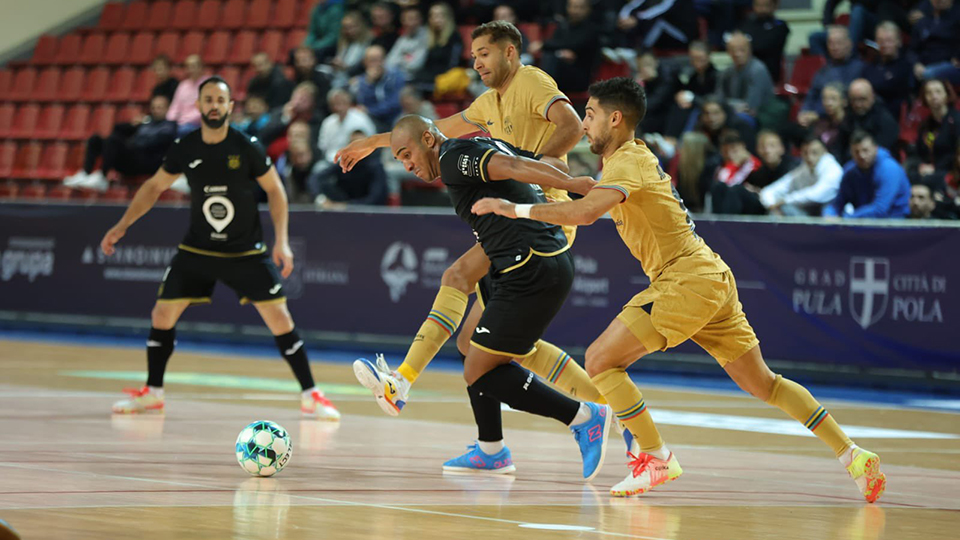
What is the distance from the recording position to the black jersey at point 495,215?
22.8 feet

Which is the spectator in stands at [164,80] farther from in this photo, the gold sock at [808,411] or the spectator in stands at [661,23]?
the gold sock at [808,411]

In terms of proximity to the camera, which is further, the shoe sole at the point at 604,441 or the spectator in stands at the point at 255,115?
the spectator in stands at the point at 255,115

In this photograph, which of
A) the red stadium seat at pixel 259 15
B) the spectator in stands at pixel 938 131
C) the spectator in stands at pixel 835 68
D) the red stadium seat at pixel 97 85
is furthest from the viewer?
the red stadium seat at pixel 97 85

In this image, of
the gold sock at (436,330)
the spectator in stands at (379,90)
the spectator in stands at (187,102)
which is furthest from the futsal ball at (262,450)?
the spectator in stands at (187,102)

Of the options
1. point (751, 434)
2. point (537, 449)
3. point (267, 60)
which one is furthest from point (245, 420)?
point (267, 60)

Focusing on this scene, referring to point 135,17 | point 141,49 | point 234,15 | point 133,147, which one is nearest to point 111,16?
point 135,17

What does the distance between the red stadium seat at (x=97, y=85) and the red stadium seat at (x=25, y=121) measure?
0.87m

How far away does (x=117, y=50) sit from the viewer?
24578 mm

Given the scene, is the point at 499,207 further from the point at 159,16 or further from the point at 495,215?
the point at 159,16

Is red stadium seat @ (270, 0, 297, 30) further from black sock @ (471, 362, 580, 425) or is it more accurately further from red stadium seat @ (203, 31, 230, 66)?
black sock @ (471, 362, 580, 425)

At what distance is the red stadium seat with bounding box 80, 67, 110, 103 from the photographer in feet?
78.6

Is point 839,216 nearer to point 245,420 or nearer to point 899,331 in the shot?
point 899,331

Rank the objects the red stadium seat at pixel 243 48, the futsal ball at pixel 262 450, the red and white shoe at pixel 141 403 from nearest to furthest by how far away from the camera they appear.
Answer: the futsal ball at pixel 262 450
the red and white shoe at pixel 141 403
the red stadium seat at pixel 243 48

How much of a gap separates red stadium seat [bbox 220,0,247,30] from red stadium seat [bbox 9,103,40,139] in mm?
3684
